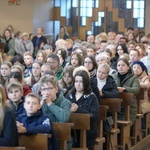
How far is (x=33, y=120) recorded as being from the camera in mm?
5707

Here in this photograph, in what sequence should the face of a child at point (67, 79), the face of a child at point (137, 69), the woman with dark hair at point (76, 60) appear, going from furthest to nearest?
1. the face of a child at point (137, 69)
2. the woman with dark hair at point (76, 60)
3. the face of a child at point (67, 79)

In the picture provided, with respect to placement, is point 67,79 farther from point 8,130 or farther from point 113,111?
point 8,130

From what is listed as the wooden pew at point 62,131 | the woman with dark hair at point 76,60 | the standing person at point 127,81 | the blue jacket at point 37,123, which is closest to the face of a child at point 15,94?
the blue jacket at point 37,123

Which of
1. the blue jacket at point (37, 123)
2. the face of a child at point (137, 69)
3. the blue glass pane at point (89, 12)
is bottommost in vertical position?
the blue jacket at point (37, 123)

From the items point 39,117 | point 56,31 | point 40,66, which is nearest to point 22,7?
point 56,31

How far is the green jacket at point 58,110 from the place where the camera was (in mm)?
6074

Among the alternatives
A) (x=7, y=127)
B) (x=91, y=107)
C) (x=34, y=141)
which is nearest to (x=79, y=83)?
(x=91, y=107)

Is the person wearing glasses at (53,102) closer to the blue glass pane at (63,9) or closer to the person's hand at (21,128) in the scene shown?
the person's hand at (21,128)

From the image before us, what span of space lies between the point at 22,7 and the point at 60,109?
11863 mm

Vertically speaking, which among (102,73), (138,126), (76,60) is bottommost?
(138,126)

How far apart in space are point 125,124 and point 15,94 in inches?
95.7

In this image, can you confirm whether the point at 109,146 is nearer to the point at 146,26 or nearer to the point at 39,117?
the point at 39,117

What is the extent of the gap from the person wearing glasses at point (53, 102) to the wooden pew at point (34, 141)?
58 centimetres

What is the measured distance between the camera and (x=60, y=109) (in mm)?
6102
